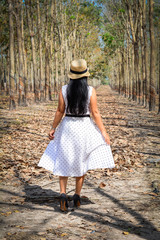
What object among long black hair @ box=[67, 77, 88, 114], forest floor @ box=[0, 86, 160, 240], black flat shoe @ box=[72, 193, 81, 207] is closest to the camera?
forest floor @ box=[0, 86, 160, 240]

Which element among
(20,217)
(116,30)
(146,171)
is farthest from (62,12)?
(20,217)

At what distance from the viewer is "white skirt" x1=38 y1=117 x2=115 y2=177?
4096mm

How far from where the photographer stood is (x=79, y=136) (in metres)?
4.09

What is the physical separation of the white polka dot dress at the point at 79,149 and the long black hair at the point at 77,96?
3.3 inches

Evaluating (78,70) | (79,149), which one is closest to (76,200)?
(79,149)

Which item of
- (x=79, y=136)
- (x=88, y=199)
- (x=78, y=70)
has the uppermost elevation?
(x=78, y=70)

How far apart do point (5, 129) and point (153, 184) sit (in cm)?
731

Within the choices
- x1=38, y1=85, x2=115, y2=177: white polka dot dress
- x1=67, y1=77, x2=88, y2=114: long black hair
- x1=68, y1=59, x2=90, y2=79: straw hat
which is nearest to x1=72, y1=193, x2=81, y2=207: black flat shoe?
x1=38, y1=85, x2=115, y2=177: white polka dot dress

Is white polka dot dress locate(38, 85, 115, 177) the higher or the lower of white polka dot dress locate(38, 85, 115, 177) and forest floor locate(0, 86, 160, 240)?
the higher

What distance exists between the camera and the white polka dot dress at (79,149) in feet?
13.4

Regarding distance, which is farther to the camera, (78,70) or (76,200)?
(76,200)

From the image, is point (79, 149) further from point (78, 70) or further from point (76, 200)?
point (78, 70)

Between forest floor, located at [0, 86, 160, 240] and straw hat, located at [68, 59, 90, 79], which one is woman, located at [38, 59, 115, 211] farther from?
forest floor, located at [0, 86, 160, 240]

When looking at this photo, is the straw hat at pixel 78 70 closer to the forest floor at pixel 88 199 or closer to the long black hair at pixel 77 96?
the long black hair at pixel 77 96
